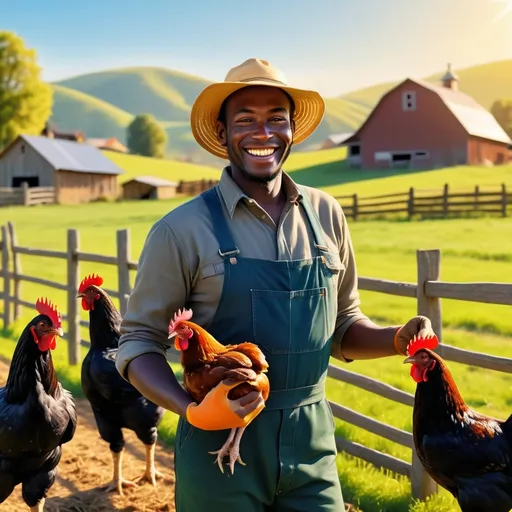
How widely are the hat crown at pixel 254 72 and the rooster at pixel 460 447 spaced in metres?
1.18

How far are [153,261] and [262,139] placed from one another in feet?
1.66

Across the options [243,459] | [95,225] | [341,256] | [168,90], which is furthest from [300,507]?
[168,90]

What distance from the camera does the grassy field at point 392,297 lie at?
4.41 metres

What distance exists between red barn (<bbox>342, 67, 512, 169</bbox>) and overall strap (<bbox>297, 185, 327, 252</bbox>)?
112ft

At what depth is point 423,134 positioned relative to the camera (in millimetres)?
35875

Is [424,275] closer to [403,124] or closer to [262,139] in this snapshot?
[262,139]

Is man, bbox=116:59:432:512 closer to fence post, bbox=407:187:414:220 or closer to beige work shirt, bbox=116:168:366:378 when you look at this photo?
beige work shirt, bbox=116:168:366:378

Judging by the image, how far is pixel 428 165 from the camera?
35.0 metres

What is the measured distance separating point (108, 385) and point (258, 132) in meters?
2.58

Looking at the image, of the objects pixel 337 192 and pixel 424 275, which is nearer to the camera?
pixel 424 275

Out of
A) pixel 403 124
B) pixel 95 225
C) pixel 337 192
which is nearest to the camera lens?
pixel 95 225

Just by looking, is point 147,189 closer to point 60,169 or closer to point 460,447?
point 60,169

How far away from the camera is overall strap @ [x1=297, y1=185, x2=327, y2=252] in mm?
2037

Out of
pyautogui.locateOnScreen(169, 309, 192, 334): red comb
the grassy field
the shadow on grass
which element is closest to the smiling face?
pyautogui.locateOnScreen(169, 309, 192, 334): red comb
